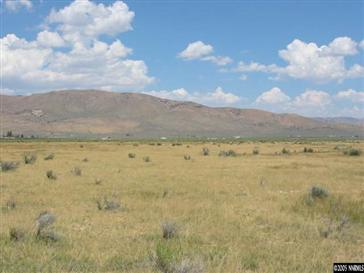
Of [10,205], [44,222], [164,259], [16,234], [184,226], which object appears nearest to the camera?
[164,259]

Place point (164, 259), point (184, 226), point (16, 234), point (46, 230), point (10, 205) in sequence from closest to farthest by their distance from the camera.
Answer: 1. point (164, 259)
2. point (16, 234)
3. point (46, 230)
4. point (184, 226)
5. point (10, 205)

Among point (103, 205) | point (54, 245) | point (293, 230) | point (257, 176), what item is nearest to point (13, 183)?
point (103, 205)

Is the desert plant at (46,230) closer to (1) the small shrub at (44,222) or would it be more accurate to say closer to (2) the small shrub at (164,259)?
(1) the small shrub at (44,222)

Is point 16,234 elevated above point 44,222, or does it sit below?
below

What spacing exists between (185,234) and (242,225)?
197cm

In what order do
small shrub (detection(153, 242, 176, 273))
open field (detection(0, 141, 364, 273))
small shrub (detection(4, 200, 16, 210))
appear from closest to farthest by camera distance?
small shrub (detection(153, 242, 176, 273)), open field (detection(0, 141, 364, 273)), small shrub (detection(4, 200, 16, 210))

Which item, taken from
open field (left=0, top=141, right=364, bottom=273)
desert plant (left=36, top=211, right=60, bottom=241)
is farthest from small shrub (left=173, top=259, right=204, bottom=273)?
desert plant (left=36, top=211, right=60, bottom=241)

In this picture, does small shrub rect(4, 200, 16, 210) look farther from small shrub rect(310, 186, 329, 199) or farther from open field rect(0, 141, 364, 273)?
small shrub rect(310, 186, 329, 199)

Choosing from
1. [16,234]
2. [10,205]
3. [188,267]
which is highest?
[188,267]

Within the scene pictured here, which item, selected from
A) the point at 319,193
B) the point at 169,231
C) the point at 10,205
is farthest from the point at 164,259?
the point at 319,193

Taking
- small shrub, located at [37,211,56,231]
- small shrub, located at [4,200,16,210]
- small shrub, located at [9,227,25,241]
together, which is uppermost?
small shrub, located at [37,211,56,231]

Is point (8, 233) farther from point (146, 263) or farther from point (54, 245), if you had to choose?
point (146, 263)

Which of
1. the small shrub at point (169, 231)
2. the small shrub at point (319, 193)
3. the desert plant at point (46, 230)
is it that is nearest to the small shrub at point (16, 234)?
the desert plant at point (46, 230)

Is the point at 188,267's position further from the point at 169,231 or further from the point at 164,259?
the point at 169,231
